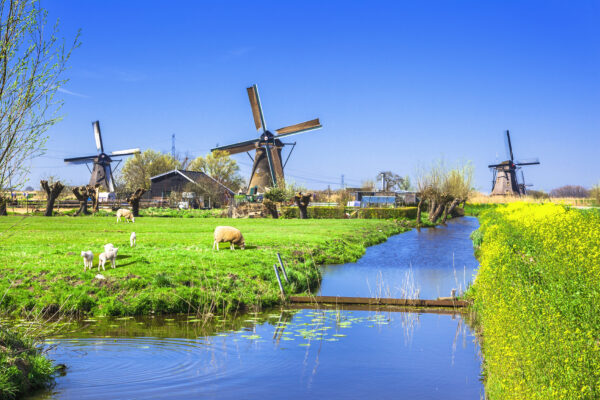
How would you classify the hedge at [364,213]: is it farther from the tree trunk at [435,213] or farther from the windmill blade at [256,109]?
the windmill blade at [256,109]

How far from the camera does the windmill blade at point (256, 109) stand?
206 feet

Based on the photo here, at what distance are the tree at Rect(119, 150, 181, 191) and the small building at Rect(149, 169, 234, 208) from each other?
14.8m

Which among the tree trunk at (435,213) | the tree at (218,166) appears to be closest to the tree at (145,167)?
the tree at (218,166)

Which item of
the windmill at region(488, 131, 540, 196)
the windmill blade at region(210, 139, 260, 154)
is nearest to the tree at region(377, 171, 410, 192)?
the windmill at region(488, 131, 540, 196)

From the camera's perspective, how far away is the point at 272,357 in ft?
33.4

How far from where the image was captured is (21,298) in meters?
13.1

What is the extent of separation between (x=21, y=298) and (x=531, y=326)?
37.1 ft

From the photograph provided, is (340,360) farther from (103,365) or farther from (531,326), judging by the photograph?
(531,326)

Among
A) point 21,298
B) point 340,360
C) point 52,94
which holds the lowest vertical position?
point 340,360

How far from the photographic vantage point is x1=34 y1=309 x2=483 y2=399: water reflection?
850 cm

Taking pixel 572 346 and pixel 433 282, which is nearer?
pixel 572 346

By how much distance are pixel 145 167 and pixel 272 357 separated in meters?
85.3

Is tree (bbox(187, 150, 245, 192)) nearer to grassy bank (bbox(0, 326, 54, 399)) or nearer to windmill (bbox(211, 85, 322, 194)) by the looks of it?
windmill (bbox(211, 85, 322, 194))

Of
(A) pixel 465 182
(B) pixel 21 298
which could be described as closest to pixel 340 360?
(B) pixel 21 298
